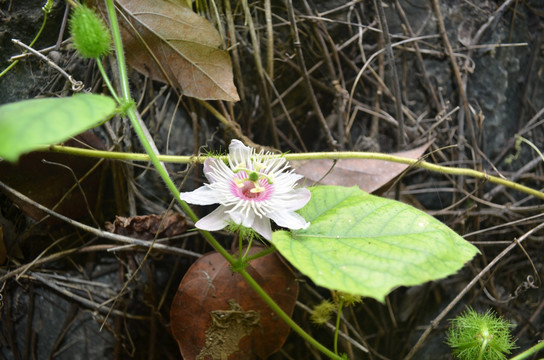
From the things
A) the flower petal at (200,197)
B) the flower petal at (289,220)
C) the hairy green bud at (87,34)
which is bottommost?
the flower petal at (289,220)

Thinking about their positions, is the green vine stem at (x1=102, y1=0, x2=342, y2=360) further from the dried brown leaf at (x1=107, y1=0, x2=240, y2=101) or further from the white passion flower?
the dried brown leaf at (x1=107, y1=0, x2=240, y2=101)

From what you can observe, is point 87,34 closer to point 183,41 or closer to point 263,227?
point 183,41

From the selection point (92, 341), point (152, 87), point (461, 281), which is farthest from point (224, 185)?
point (461, 281)

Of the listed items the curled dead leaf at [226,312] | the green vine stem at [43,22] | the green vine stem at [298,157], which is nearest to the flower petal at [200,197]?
the green vine stem at [298,157]

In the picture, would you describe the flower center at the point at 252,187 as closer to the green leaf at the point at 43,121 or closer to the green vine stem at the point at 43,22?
the green leaf at the point at 43,121

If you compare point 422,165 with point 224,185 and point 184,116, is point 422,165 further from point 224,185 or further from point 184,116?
point 184,116

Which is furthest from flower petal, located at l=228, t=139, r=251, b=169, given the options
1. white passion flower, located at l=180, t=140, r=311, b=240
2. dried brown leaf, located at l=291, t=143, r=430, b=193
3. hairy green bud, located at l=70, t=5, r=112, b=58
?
hairy green bud, located at l=70, t=5, r=112, b=58

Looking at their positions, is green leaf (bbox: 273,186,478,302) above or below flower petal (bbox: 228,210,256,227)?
below
